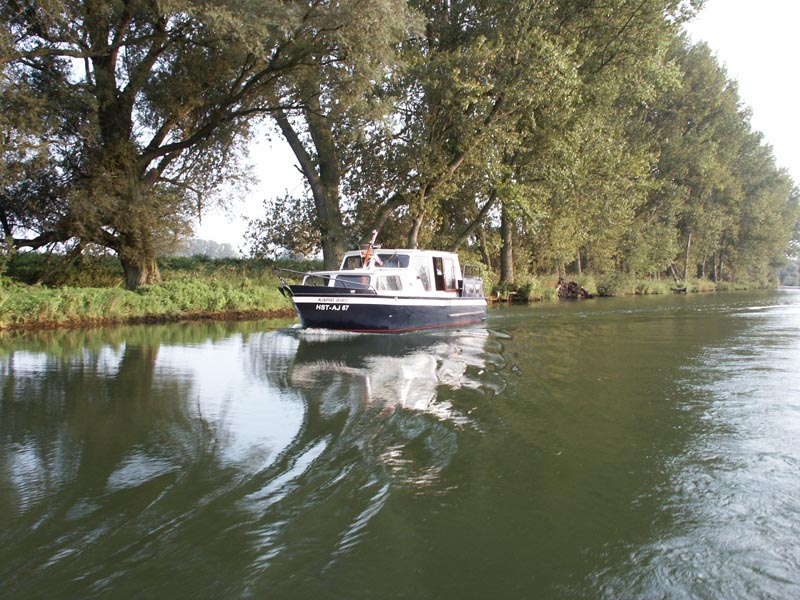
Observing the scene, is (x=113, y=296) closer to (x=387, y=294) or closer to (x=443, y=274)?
(x=387, y=294)

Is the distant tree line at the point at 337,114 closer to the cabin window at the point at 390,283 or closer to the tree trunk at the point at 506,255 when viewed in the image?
the tree trunk at the point at 506,255

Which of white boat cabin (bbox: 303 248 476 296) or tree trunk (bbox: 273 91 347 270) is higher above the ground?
tree trunk (bbox: 273 91 347 270)

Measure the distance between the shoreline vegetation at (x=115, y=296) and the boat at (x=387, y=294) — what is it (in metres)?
5.07

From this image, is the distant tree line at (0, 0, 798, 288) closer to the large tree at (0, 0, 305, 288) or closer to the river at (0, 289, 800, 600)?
the large tree at (0, 0, 305, 288)

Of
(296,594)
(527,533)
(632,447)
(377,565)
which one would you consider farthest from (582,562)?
(632,447)

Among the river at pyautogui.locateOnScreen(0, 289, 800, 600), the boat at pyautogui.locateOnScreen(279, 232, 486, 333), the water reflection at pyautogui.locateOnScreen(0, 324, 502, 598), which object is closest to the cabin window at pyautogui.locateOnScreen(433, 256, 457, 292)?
the boat at pyautogui.locateOnScreen(279, 232, 486, 333)

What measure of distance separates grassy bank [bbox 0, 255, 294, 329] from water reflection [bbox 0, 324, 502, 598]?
7.00m

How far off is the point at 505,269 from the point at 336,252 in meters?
14.3

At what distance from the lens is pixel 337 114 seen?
19.5m

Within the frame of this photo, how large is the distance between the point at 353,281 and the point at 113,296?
8553 mm

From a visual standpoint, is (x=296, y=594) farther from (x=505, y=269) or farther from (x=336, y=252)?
(x=505, y=269)

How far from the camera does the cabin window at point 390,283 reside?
1645 centimetres

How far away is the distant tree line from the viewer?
16.7m

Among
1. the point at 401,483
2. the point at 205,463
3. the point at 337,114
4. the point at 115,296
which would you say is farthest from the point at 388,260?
the point at 401,483
